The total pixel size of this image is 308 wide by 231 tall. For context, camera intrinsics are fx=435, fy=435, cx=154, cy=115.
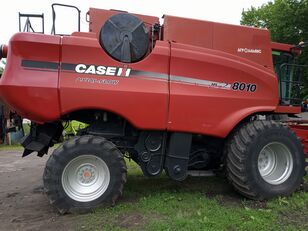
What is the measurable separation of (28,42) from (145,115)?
181 cm

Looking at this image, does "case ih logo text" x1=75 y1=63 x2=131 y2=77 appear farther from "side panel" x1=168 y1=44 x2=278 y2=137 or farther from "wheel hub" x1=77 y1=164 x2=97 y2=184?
"wheel hub" x1=77 y1=164 x2=97 y2=184

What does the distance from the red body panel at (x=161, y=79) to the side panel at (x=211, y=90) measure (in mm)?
14

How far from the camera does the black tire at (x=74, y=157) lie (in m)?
5.61

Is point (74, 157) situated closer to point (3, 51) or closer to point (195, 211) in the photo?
point (195, 211)

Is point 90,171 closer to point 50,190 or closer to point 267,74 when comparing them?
point 50,190

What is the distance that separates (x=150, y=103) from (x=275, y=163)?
7.26 feet

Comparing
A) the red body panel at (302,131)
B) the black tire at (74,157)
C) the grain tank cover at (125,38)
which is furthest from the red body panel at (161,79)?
the red body panel at (302,131)

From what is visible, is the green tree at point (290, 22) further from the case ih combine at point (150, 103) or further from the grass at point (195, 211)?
the grass at point (195, 211)

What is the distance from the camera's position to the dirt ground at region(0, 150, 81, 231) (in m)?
5.34

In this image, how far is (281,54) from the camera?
7328 millimetres

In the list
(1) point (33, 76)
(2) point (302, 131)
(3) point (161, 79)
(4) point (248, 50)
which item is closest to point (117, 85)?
(3) point (161, 79)

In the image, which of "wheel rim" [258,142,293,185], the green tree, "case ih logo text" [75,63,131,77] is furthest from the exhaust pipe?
the green tree

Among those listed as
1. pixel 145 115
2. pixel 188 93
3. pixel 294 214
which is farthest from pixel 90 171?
pixel 294 214

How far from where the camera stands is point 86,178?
19.4 feet
